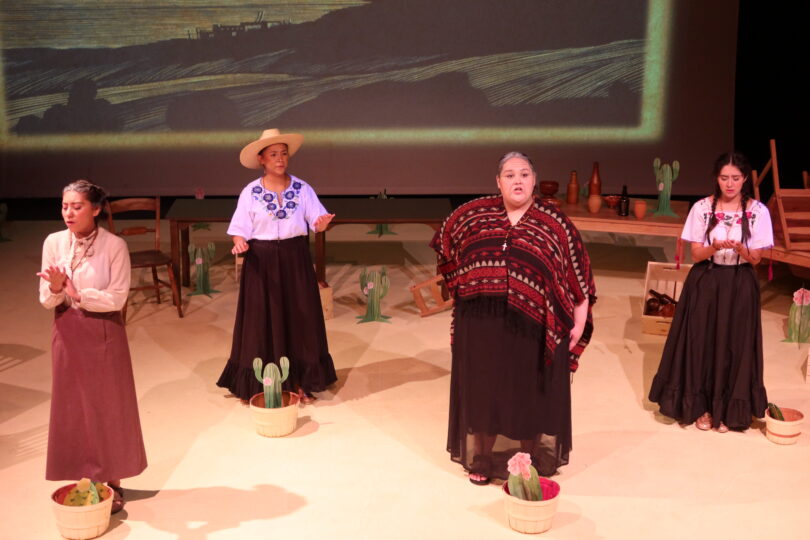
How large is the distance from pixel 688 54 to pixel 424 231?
3.59 metres

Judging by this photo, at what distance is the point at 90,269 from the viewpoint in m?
3.70

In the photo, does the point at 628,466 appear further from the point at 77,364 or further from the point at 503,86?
the point at 503,86

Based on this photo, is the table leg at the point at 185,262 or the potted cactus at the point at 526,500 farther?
the table leg at the point at 185,262

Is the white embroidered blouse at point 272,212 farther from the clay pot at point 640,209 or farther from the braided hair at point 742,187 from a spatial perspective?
the clay pot at point 640,209

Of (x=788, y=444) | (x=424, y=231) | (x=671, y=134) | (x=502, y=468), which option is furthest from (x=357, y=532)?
(x=671, y=134)

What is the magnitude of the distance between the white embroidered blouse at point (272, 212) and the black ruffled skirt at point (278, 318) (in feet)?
0.20

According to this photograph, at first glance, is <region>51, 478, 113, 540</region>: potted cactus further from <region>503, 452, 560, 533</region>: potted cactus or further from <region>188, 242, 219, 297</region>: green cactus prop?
<region>188, 242, 219, 297</region>: green cactus prop

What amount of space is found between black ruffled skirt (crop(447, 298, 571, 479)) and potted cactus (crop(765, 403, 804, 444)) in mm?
1225

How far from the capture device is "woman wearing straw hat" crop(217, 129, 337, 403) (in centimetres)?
502

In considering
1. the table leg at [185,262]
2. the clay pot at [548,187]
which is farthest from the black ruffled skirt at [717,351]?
the table leg at [185,262]

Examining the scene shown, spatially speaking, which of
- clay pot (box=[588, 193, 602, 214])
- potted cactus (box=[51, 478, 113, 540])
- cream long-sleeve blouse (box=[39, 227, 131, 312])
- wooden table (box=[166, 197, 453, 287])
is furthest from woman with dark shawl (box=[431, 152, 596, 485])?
Answer: clay pot (box=[588, 193, 602, 214])

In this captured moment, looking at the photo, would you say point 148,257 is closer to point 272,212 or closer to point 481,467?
point 272,212

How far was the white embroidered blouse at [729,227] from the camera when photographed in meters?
4.62

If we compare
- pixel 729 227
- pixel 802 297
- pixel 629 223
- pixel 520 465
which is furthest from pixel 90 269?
pixel 629 223
